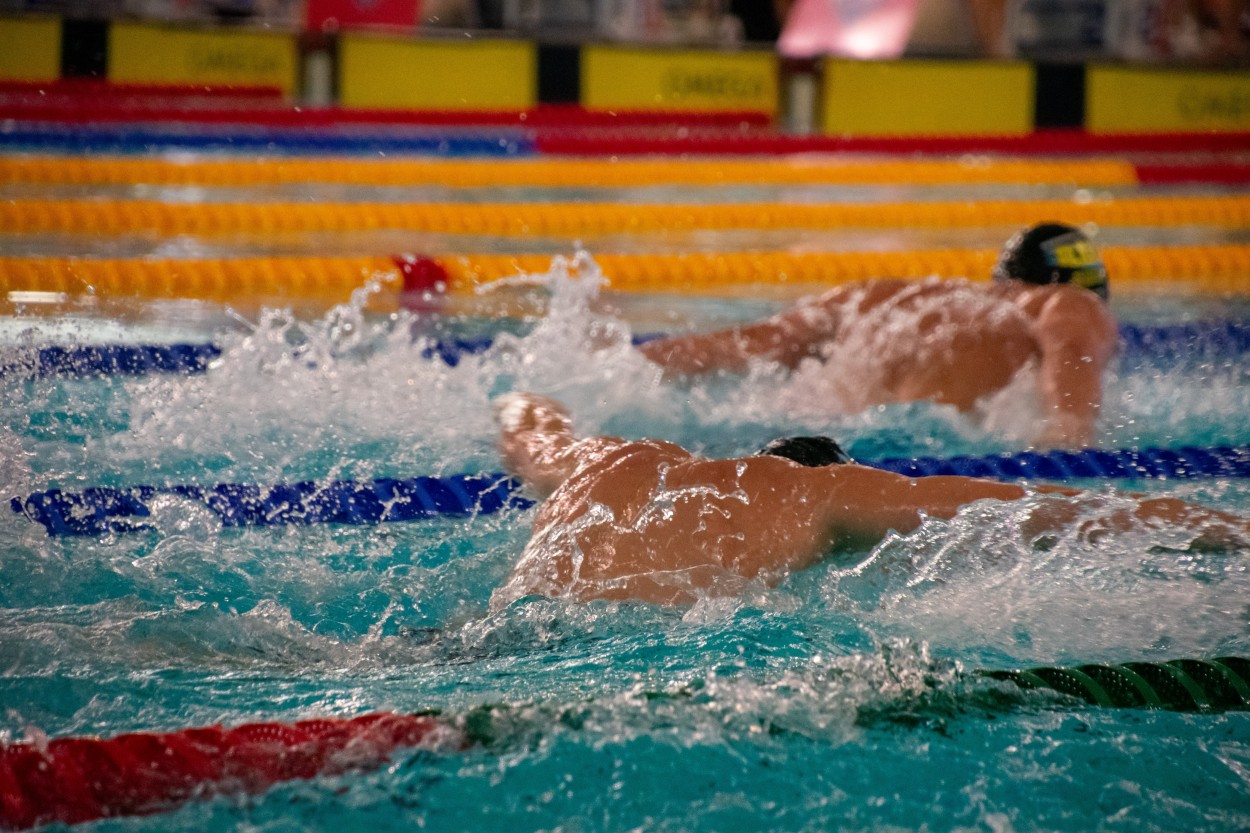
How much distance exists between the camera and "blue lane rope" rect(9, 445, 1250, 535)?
8.31 feet

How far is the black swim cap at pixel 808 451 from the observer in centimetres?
221

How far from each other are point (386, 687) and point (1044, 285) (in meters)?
2.19

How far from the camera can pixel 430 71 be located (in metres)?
7.95

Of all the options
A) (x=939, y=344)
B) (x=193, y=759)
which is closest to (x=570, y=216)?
(x=939, y=344)

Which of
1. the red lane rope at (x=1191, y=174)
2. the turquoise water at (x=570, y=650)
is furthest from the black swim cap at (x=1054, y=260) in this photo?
the red lane rope at (x=1191, y=174)

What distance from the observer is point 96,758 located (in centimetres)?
165

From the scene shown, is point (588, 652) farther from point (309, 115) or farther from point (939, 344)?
point (309, 115)

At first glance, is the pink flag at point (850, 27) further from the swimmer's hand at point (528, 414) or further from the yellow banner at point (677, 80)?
the swimmer's hand at point (528, 414)

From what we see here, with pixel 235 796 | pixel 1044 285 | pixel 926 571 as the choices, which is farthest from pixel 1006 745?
pixel 1044 285

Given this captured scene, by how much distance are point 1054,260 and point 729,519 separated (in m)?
1.77

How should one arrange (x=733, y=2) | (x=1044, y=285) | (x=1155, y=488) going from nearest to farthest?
(x=1155, y=488) → (x=1044, y=285) → (x=733, y=2)

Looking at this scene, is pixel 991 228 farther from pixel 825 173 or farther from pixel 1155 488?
pixel 1155 488

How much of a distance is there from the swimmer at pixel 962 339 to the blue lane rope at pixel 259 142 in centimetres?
398

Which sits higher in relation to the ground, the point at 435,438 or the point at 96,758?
the point at 435,438
